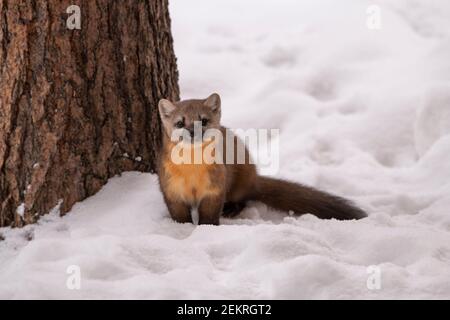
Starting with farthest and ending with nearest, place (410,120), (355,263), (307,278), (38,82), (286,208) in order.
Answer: (410,120) → (286,208) → (38,82) → (355,263) → (307,278)

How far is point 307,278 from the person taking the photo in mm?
2309

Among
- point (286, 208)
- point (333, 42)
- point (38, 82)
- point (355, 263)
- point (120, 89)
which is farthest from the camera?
point (333, 42)

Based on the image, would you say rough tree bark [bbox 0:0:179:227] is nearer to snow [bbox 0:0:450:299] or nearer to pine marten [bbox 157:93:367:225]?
snow [bbox 0:0:450:299]

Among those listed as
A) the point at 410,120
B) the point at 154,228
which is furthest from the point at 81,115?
the point at 410,120

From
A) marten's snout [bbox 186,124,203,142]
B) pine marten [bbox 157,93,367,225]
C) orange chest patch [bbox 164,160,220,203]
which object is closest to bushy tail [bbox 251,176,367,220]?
pine marten [bbox 157,93,367,225]

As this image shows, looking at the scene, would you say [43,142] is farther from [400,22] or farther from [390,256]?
[400,22]

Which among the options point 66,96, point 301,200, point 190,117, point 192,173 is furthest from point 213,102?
point 301,200

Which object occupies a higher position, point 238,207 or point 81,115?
point 81,115

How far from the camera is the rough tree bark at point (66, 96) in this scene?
116 inches

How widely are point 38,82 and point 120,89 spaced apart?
41cm

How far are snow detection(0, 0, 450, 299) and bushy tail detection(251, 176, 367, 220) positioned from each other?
3.1 inches

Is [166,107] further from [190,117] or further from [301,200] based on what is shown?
[301,200]

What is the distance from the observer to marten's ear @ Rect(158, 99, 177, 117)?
312 centimetres

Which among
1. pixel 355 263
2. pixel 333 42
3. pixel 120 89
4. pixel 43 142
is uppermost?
pixel 333 42
